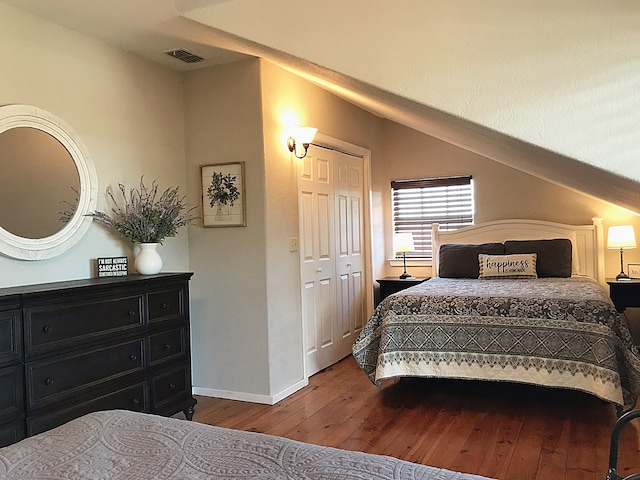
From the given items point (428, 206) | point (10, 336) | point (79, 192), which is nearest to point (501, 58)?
point (10, 336)

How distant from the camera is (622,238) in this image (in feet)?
15.4

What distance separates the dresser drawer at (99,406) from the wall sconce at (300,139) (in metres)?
2.10

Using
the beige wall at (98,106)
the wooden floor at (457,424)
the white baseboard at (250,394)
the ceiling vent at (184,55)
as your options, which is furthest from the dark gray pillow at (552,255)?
the ceiling vent at (184,55)

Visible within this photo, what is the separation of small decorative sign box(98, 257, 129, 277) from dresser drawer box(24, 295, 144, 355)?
1.31 feet

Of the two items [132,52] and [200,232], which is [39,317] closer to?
[200,232]

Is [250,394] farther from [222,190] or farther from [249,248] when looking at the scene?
[222,190]

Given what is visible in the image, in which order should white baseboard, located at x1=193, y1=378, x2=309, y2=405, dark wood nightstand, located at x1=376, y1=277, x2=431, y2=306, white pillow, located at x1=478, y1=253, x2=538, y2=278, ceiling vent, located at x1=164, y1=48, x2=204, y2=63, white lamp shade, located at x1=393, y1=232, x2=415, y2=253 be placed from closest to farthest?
ceiling vent, located at x1=164, y1=48, x2=204, y2=63, white baseboard, located at x1=193, y1=378, x2=309, y2=405, white pillow, located at x1=478, y1=253, x2=538, y2=278, dark wood nightstand, located at x1=376, y1=277, x2=431, y2=306, white lamp shade, located at x1=393, y1=232, x2=415, y2=253

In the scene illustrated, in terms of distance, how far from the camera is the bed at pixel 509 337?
10.7 feet

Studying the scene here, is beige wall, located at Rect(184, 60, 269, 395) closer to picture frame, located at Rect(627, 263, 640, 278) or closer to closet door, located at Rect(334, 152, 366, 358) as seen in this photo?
closet door, located at Rect(334, 152, 366, 358)

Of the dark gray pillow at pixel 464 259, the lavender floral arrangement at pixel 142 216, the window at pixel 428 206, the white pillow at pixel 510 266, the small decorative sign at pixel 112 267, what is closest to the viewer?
the small decorative sign at pixel 112 267

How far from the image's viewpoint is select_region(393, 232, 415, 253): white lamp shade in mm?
5613

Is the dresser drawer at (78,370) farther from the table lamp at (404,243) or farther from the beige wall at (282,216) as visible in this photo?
the table lamp at (404,243)

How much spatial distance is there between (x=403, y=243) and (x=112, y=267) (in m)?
3.17

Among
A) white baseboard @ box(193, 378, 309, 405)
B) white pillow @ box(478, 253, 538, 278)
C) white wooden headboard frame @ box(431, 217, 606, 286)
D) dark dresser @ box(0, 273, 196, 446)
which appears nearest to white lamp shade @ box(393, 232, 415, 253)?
white wooden headboard frame @ box(431, 217, 606, 286)
